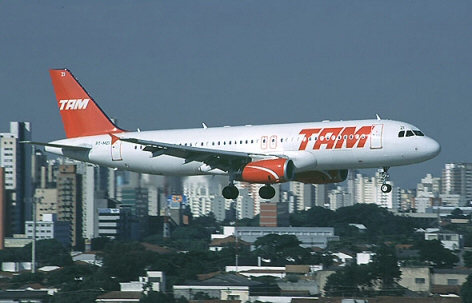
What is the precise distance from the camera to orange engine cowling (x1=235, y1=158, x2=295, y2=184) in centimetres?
5928

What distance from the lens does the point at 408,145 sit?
58969 mm

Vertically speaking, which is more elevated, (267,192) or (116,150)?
(116,150)

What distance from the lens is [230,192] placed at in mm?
64750

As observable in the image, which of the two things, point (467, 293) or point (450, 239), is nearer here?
point (467, 293)

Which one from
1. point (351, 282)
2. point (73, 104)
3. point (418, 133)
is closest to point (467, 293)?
point (351, 282)

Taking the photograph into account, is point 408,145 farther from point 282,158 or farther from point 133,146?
point 133,146

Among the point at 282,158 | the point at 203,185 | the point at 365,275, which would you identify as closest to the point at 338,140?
the point at 282,158

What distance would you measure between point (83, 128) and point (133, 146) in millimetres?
5497

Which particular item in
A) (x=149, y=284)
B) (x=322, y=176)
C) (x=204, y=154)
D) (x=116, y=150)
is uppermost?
(x=116, y=150)

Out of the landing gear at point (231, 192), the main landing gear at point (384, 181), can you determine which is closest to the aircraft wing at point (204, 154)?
the landing gear at point (231, 192)

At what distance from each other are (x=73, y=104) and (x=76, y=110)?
2.50ft

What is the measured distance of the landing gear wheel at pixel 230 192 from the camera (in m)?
64.6

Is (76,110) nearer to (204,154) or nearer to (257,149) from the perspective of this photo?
(204,154)

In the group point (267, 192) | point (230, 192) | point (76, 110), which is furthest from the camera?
point (76, 110)
